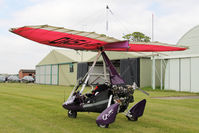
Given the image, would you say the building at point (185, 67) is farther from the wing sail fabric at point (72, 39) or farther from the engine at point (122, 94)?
the engine at point (122, 94)

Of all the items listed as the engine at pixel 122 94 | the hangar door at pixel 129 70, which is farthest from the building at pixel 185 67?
the engine at pixel 122 94

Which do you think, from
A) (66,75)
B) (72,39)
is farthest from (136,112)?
(66,75)

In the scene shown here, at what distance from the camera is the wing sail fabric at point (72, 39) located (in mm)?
7461

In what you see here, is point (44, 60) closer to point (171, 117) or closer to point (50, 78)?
point (50, 78)

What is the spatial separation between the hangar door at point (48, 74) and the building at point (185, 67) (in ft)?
92.5

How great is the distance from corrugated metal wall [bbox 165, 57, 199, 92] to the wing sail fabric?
57.2 ft

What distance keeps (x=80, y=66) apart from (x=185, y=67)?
2166cm

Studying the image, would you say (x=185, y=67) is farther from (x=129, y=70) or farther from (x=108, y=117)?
(x=108, y=117)

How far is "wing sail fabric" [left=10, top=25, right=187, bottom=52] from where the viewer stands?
746cm

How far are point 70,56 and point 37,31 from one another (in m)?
41.2

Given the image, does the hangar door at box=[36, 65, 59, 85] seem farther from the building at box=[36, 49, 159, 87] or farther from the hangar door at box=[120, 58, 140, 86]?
the hangar door at box=[120, 58, 140, 86]

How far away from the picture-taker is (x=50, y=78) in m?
54.1

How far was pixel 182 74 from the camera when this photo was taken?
2739 centimetres

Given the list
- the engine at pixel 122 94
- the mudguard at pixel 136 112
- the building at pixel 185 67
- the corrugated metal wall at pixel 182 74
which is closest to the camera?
the engine at pixel 122 94
